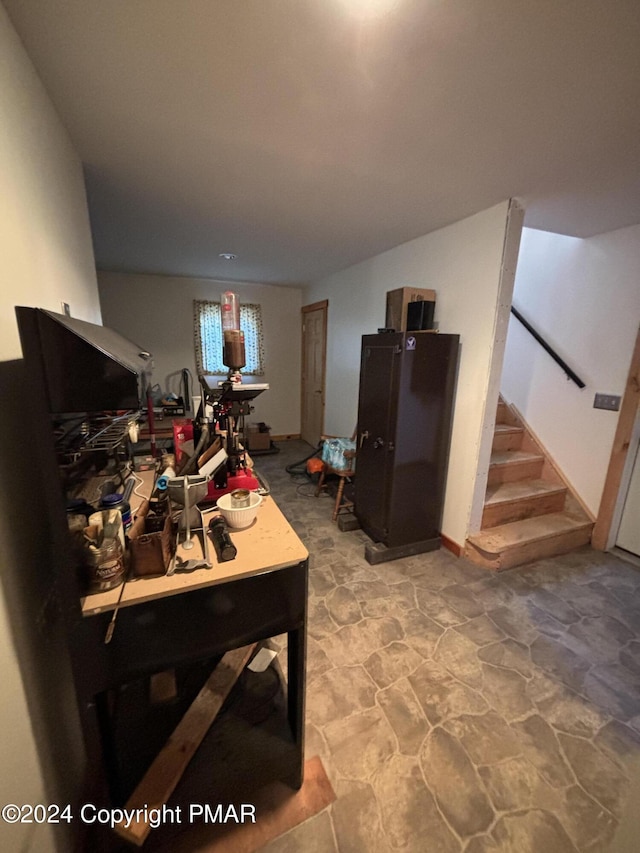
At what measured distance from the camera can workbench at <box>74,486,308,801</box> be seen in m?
0.79

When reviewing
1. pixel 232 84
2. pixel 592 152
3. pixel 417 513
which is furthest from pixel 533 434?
pixel 232 84

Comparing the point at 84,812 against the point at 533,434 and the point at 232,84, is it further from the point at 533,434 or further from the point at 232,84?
the point at 533,434

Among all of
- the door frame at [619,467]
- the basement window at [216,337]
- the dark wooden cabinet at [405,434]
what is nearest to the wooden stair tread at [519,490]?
the door frame at [619,467]

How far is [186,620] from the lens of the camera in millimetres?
861

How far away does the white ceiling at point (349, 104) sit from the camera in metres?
0.92

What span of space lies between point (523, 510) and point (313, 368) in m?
3.41

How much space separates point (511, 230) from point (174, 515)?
2.48 metres

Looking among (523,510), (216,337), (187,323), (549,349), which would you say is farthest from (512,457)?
(187,323)

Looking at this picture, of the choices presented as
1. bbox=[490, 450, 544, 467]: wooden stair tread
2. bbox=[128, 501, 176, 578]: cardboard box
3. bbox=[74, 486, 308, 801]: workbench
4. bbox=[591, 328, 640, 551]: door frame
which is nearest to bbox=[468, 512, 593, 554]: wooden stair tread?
bbox=[591, 328, 640, 551]: door frame

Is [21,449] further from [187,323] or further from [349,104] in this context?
[187,323]

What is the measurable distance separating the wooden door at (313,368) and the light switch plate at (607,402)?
3075 mm

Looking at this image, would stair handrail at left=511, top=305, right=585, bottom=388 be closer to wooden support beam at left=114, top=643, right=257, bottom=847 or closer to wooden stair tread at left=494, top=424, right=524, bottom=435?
wooden stair tread at left=494, top=424, right=524, bottom=435

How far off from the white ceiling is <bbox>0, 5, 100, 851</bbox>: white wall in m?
0.22

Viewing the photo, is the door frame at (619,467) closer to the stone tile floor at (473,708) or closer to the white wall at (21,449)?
the stone tile floor at (473,708)
